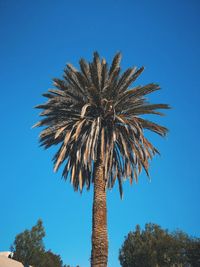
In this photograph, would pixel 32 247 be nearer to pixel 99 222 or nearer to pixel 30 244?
pixel 30 244

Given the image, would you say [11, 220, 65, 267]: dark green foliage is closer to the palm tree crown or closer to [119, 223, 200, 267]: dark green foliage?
[119, 223, 200, 267]: dark green foliage

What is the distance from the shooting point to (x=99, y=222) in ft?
66.1

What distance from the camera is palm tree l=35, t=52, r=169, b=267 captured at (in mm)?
22469

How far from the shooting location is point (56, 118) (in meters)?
23.9

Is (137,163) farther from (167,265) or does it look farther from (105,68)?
(167,265)

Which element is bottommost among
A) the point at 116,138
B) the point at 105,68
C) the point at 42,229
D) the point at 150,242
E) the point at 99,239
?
the point at 99,239

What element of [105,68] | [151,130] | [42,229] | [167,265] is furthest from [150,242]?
[105,68]

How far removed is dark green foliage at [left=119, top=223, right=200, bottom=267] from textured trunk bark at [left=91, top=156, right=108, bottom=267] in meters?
33.9

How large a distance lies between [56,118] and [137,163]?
19.7 ft

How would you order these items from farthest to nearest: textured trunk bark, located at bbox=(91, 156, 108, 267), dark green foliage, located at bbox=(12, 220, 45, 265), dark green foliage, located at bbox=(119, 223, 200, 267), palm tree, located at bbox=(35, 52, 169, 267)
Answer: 1. dark green foliage, located at bbox=(12, 220, 45, 265)
2. dark green foliage, located at bbox=(119, 223, 200, 267)
3. palm tree, located at bbox=(35, 52, 169, 267)
4. textured trunk bark, located at bbox=(91, 156, 108, 267)

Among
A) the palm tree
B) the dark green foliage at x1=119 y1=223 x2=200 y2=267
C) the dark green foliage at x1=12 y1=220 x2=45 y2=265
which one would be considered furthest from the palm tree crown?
the dark green foliage at x1=12 y1=220 x2=45 y2=265

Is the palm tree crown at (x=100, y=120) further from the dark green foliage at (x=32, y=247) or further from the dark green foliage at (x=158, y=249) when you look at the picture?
the dark green foliage at (x=32, y=247)

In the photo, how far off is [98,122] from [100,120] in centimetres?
42

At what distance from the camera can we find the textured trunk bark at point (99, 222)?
19055 millimetres
